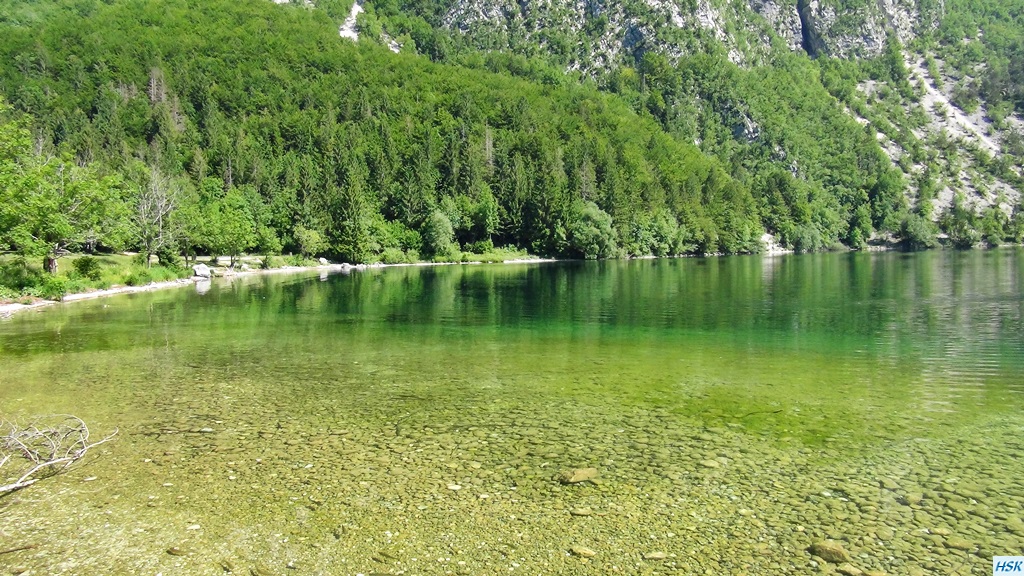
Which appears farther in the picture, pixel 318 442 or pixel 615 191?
pixel 615 191

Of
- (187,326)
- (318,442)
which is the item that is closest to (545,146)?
(187,326)

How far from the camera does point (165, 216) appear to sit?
251 ft

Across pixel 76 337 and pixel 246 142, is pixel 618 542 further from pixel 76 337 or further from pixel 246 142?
pixel 246 142

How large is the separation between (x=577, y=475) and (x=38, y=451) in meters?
9.78

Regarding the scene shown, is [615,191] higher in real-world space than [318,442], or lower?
higher

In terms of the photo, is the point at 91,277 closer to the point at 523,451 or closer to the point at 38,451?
the point at 38,451

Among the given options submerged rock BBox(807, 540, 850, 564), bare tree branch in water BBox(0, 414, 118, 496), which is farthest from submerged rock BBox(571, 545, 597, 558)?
bare tree branch in water BBox(0, 414, 118, 496)

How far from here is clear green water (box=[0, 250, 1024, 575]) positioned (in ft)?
24.7

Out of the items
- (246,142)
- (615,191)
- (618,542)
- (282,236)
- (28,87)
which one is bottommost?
(618,542)

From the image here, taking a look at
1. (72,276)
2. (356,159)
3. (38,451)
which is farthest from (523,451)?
(356,159)

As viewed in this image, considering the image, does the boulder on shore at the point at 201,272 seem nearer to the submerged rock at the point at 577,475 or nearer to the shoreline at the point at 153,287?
the shoreline at the point at 153,287

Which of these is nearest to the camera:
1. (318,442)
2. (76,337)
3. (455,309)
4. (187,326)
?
(318,442)

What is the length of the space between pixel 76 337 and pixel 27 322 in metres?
7.82

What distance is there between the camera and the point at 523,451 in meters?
11.1
